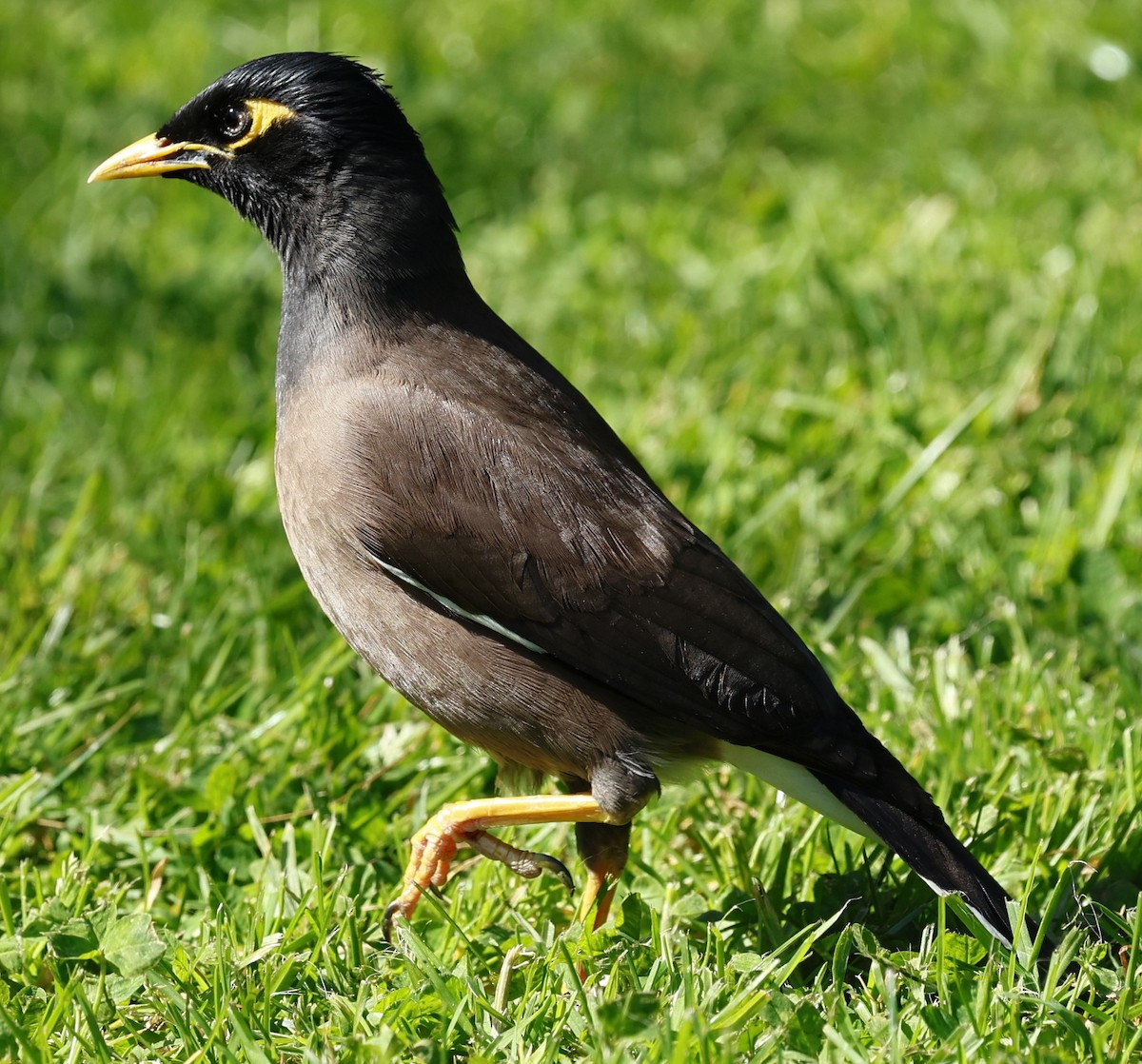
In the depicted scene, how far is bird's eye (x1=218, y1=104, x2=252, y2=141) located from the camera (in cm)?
417

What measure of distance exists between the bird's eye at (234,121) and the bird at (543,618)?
0.63 metres

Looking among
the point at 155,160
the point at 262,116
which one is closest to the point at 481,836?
the point at 262,116

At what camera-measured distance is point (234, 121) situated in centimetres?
420

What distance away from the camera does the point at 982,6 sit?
9.45 metres

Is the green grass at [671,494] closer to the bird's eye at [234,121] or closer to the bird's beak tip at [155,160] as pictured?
the bird's beak tip at [155,160]

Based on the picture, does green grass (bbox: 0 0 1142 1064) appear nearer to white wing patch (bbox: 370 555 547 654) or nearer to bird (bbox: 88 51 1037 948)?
bird (bbox: 88 51 1037 948)

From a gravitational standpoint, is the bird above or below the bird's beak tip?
below

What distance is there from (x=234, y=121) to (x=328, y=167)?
1.02ft

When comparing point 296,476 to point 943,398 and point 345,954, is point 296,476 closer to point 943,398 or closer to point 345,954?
point 345,954

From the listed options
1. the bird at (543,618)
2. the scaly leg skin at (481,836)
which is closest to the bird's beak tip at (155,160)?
the bird at (543,618)

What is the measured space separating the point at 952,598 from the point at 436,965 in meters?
2.25

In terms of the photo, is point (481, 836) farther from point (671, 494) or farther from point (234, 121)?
point (671, 494)

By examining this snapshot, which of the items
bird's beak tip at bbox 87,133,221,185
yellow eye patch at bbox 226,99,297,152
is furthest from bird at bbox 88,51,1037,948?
bird's beak tip at bbox 87,133,221,185

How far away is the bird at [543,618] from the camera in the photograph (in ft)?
11.9
